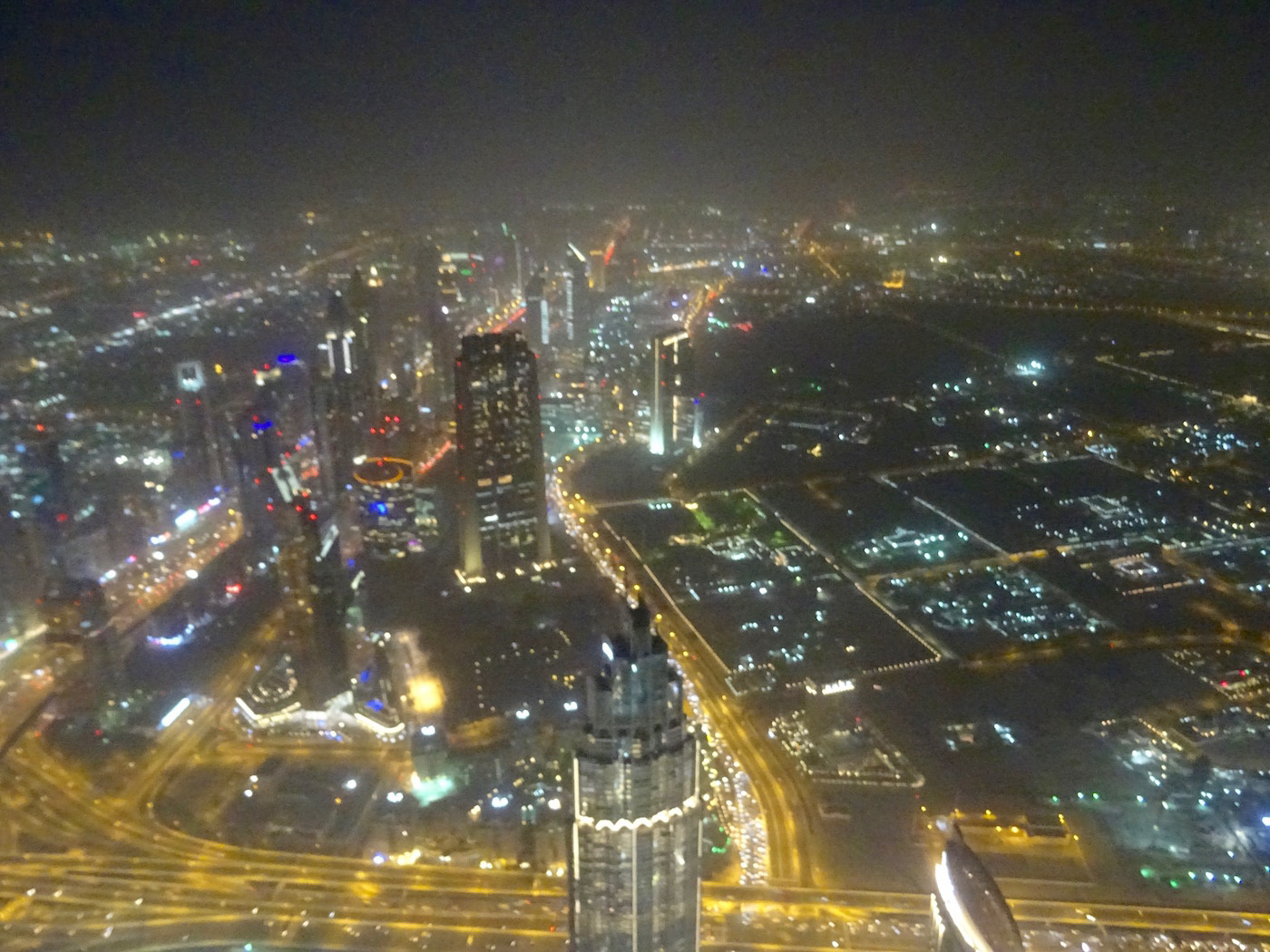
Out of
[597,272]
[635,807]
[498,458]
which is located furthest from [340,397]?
[635,807]

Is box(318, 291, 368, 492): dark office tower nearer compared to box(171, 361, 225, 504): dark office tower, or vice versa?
box(171, 361, 225, 504): dark office tower

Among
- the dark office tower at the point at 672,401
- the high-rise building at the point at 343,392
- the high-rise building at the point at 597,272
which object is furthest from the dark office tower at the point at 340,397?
the high-rise building at the point at 597,272

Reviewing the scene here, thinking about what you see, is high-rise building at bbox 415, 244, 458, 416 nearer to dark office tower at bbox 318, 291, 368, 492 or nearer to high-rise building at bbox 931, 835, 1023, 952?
dark office tower at bbox 318, 291, 368, 492

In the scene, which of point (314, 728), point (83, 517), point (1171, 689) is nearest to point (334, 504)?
point (83, 517)

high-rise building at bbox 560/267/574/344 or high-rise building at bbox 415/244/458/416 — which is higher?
high-rise building at bbox 560/267/574/344

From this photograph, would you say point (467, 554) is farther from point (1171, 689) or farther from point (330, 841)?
point (1171, 689)

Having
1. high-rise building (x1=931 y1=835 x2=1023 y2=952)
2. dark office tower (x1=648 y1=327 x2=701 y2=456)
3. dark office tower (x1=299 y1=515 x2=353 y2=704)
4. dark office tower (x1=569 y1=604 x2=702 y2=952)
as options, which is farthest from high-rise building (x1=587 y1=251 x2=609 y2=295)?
dark office tower (x1=569 y1=604 x2=702 y2=952)
